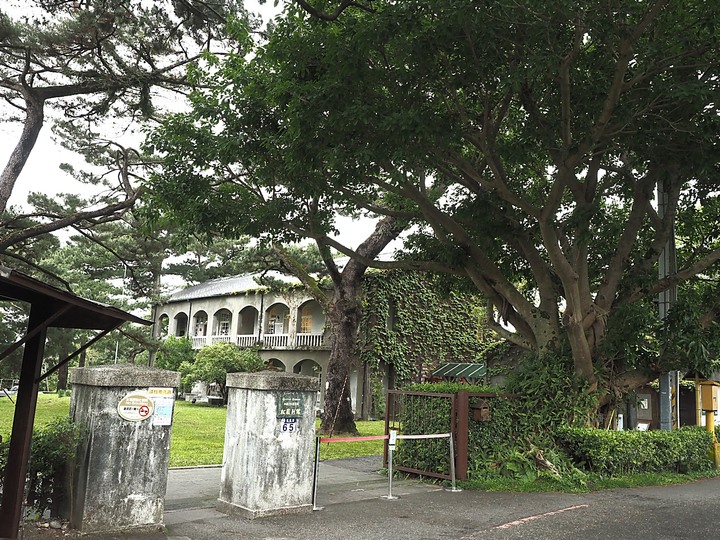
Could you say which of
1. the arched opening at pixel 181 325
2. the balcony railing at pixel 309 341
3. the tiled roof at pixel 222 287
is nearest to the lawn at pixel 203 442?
the balcony railing at pixel 309 341

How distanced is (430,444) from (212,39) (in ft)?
29.1

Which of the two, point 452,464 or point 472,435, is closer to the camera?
point 452,464

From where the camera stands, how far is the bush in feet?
21.4

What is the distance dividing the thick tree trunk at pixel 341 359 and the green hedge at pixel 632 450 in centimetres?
829

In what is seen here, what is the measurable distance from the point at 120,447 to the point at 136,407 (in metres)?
0.44

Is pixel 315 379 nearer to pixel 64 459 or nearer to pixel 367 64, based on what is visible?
pixel 64 459

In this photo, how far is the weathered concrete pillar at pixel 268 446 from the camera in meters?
7.70

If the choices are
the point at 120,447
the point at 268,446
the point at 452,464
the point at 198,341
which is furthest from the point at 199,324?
the point at 120,447

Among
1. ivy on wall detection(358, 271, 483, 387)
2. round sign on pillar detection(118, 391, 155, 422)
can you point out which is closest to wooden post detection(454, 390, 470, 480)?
round sign on pillar detection(118, 391, 155, 422)

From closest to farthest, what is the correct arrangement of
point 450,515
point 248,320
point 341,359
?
point 450,515, point 341,359, point 248,320

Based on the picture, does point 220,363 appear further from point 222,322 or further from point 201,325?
point 201,325

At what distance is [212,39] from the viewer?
496 inches

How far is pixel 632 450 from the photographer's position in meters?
11.3

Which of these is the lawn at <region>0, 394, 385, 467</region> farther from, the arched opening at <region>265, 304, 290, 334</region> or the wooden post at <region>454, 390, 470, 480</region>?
the arched opening at <region>265, 304, 290, 334</region>
